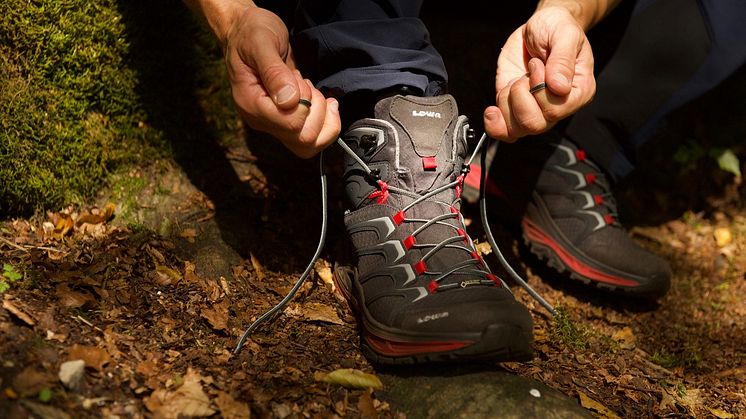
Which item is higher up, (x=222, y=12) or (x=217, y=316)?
(x=222, y=12)

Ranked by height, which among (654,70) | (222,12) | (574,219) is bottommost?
(574,219)

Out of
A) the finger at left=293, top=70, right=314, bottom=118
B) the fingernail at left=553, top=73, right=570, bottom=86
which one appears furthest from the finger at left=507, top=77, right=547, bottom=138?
the finger at left=293, top=70, right=314, bottom=118

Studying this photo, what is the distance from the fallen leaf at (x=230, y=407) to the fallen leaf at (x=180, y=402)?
0.03 m

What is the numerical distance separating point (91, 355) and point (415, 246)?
123 centimetres

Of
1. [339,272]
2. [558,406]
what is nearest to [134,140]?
[339,272]

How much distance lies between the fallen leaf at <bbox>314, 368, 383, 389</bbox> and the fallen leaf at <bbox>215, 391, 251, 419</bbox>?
11.4 inches

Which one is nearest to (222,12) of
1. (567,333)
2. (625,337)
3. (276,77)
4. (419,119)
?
(276,77)

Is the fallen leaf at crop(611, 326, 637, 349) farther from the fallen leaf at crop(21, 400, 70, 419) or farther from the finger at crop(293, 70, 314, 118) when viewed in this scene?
the fallen leaf at crop(21, 400, 70, 419)

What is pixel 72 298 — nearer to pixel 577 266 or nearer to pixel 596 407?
pixel 596 407

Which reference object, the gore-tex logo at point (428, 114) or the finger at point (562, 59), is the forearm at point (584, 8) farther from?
the gore-tex logo at point (428, 114)

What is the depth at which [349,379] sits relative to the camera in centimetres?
216

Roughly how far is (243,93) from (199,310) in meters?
0.89

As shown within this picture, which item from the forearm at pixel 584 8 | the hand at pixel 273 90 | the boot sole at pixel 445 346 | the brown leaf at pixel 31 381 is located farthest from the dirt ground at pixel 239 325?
the forearm at pixel 584 8

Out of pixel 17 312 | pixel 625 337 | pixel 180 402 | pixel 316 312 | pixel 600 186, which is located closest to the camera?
pixel 180 402
